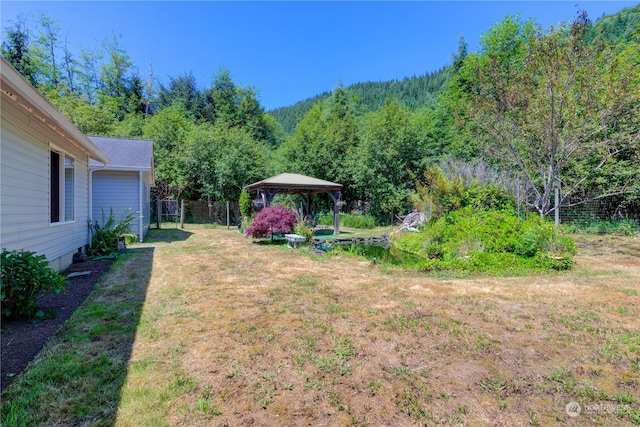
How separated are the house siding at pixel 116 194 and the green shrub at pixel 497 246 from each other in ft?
29.2

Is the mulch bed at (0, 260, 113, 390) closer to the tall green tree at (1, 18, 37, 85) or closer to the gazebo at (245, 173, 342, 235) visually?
the gazebo at (245, 173, 342, 235)

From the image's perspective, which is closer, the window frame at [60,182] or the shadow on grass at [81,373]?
the shadow on grass at [81,373]

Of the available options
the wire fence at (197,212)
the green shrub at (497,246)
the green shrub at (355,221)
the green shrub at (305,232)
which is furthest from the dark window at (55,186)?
the green shrub at (355,221)

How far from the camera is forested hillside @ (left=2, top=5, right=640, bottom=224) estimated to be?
7227 millimetres

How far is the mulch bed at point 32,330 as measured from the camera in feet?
7.68

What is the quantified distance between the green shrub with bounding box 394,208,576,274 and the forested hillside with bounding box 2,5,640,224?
151 cm

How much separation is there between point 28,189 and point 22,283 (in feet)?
5.82

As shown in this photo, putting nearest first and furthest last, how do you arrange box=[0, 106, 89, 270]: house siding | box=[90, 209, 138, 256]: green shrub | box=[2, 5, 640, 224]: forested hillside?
box=[0, 106, 89, 270]: house siding → box=[2, 5, 640, 224]: forested hillside → box=[90, 209, 138, 256]: green shrub

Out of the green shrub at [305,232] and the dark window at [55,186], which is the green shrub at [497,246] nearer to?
the green shrub at [305,232]

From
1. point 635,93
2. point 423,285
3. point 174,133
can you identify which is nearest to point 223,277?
point 423,285

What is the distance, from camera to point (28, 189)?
411 cm

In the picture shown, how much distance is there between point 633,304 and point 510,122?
213 inches

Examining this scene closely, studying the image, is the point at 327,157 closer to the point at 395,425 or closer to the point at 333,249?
the point at 333,249

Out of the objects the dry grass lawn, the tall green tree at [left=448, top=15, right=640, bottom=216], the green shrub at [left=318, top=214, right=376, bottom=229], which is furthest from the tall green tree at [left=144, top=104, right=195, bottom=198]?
the tall green tree at [left=448, top=15, right=640, bottom=216]
